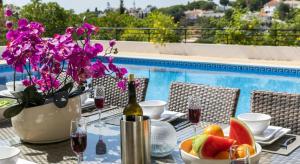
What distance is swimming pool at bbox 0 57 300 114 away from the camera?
7.91 metres

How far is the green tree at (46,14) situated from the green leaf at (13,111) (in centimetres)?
1255

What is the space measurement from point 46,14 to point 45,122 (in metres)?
12.7

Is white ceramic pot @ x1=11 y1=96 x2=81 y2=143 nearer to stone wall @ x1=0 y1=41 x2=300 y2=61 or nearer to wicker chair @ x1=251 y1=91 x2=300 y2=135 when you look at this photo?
wicker chair @ x1=251 y1=91 x2=300 y2=135

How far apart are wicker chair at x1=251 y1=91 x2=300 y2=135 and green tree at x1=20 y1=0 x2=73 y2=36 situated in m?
12.2

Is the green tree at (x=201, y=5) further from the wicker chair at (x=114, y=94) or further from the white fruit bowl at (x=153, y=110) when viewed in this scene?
the white fruit bowl at (x=153, y=110)

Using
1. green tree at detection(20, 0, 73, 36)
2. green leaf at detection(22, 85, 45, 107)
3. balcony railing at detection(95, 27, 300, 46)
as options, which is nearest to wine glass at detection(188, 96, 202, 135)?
green leaf at detection(22, 85, 45, 107)

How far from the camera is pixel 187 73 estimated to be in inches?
372

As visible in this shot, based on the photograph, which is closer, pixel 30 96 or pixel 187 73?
pixel 30 96

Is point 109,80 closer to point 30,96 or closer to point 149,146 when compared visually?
point 30,96

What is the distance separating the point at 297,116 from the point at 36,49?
142 centimetres

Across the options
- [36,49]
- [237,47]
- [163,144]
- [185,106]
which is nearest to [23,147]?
[36,49]

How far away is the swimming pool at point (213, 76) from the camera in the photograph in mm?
7906

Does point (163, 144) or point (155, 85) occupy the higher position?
point (163, 144)

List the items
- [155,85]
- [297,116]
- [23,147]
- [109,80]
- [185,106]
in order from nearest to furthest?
[23,147] → [297,116] → [185,106] → [109,80] → [155,85]
